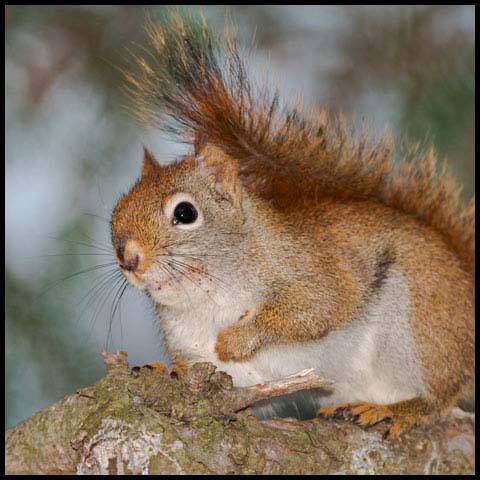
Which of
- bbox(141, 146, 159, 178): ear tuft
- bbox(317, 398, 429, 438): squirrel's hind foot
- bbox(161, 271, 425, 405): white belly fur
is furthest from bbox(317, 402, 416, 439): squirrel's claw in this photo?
bbox(141, 146, 159, 178): ear tuft

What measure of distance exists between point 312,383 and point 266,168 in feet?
2.87

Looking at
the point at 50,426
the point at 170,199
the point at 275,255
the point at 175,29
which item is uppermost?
the point at 175,29

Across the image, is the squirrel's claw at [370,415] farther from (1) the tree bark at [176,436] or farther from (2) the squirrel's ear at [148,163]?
(2) the squirrel's ear at [148,163]

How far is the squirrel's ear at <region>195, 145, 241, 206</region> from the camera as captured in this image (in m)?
2.58

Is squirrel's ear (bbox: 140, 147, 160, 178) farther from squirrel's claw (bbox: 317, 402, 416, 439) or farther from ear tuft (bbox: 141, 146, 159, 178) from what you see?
squirrel's claw (bbox: 317, 402, 416, 439)

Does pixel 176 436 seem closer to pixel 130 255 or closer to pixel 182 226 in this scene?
pixel 130 255

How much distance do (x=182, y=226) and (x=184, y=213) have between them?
51 mm

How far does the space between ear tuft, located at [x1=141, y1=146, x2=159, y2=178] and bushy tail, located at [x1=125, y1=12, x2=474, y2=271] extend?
18 centimetres

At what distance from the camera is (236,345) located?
2.47 m

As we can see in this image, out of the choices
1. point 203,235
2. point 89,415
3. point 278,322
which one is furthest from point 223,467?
point 203,235

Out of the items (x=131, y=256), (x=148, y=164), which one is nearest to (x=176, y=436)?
(x=131, y=256)

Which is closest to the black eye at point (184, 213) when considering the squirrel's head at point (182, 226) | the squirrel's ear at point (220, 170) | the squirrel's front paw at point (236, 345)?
the squirrel's head at point (182, 226)

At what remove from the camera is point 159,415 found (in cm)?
213

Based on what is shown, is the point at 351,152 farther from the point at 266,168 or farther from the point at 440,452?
the point at 440,452
